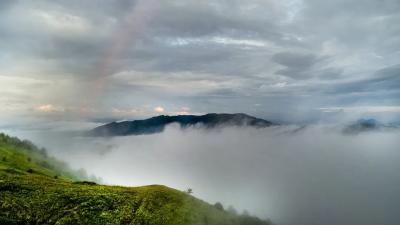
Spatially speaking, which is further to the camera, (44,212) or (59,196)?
(59,196)

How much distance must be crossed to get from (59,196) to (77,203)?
10.1 meters

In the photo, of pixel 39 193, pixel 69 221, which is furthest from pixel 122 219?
pixel 39 193

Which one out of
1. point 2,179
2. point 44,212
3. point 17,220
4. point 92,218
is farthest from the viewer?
point 2,179

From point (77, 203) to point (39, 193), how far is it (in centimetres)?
1986

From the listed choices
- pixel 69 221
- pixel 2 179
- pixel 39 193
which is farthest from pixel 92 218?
pixel 2 179

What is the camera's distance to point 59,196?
182 metres

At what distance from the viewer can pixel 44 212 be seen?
535 feet

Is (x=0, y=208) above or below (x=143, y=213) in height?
above

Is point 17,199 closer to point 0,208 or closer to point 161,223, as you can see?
point 0,208

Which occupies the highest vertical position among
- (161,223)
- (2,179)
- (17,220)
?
(2,179)

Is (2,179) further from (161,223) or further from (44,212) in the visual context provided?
(161,223)

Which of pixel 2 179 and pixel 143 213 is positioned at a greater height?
pixel 2 179

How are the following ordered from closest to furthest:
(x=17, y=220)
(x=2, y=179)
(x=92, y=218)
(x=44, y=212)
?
(x=17, y=220), (x=44, y=212), (x=92, y=218), (x=2, y=179)

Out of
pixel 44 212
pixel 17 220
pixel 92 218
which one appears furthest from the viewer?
pixel 92 218
